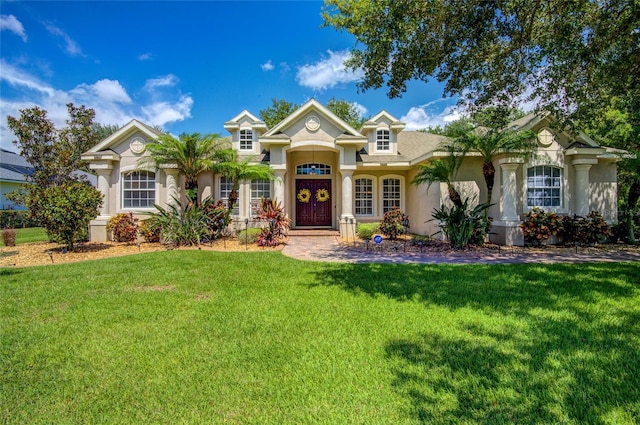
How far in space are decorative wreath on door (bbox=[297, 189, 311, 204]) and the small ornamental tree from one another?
9360mm

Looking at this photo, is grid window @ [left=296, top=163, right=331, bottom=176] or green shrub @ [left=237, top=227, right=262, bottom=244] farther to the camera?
grid window @ [left=296, top=163, right=331, bottom=176]

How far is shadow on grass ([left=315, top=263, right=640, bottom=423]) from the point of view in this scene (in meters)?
2.73

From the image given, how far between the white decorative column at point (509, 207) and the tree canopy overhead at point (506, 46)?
10.3ft

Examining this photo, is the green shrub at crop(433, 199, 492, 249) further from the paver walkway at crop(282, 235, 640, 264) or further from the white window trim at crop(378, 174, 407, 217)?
the white window trim at crop(378, 174, 407, 217)

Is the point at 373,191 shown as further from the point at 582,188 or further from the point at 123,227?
the point at 123,227

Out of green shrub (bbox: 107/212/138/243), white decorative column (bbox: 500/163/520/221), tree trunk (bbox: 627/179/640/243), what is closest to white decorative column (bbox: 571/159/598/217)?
tree trunk (bbox: 627/179/640/243)

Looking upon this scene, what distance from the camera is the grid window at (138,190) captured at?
575 inches

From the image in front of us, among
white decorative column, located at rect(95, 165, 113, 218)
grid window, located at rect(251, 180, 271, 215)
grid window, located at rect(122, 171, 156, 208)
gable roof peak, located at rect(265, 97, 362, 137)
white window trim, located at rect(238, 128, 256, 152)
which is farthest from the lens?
white window trim, located at rect(238, 128, 256, 152)

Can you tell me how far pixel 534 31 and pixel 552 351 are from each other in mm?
8634

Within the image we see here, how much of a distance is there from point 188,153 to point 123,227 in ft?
15.0

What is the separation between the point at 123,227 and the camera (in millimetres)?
13336

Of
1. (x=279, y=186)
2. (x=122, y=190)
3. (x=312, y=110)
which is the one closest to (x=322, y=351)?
(x=279, y=186)

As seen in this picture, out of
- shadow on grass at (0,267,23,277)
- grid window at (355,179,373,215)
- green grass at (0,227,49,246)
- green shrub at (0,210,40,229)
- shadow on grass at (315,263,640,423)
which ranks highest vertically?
grid window at (355,179,373,215)

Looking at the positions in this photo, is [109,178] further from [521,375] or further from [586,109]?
[586,109]
